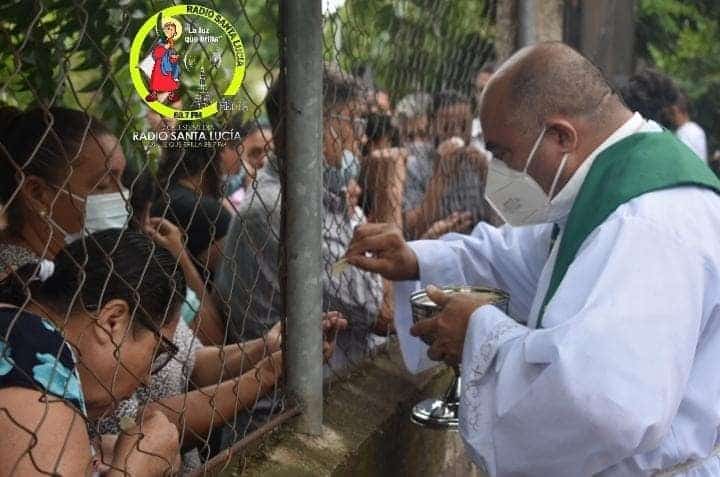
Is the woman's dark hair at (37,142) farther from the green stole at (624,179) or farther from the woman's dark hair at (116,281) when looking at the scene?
the green stole at (624,179)

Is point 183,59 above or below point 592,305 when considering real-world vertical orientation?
above

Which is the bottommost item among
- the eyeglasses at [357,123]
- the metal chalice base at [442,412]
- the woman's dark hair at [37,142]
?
the metal chalice base at [442,412]

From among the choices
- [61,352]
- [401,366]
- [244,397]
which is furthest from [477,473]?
[61,352]

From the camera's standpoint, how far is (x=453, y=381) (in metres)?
2.93

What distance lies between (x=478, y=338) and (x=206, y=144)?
117 centimetres

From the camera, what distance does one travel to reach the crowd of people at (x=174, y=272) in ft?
5.45

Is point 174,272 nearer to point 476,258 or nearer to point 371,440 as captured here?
point 371,440

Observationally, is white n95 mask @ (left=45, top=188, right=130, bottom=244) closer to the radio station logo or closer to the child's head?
the radio station logo

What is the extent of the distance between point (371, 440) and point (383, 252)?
0.64 m

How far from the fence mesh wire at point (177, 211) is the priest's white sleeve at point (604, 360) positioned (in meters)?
0.66

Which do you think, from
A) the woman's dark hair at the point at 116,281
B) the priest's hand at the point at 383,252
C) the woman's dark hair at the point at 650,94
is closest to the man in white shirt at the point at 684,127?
the woman's dark hair at the point at 650,94

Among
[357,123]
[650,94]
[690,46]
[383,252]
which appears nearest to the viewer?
[383,252]

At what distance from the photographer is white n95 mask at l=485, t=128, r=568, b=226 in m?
2.54

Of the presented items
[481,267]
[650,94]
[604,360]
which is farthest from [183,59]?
[650,94]
